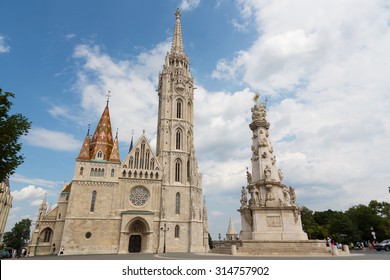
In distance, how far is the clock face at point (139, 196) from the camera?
37375mm

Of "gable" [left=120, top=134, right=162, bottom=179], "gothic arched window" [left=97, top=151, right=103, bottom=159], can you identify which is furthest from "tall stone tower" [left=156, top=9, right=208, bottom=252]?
"gothic arched window" [left=97, top=151, right=103, bottom=159]

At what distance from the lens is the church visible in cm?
3441

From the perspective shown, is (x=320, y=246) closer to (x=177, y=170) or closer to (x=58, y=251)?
(x=177, y=170)

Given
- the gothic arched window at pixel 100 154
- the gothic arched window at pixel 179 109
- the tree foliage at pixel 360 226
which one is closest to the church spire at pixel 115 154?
the gothic arched window at pixel 100 154

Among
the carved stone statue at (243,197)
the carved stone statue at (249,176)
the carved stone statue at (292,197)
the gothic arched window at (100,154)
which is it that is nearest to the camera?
the carved stone statue at (292,197)

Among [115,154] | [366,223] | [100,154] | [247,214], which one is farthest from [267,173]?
[366,223]

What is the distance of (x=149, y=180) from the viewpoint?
38531 mm

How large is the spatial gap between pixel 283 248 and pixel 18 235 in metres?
76.8

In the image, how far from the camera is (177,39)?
5381 centimetres

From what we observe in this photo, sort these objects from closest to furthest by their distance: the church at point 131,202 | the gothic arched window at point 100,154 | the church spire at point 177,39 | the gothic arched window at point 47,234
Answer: the church at point 131,202
the gothic arched window at point 47,234
the gothic arched window at point 100,154
the church spire at point 177,39

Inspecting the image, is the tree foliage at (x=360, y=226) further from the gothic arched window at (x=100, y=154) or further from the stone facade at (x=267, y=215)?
the gothic arched window at (x=100, y=154)

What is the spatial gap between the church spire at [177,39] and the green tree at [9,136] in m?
39.3
